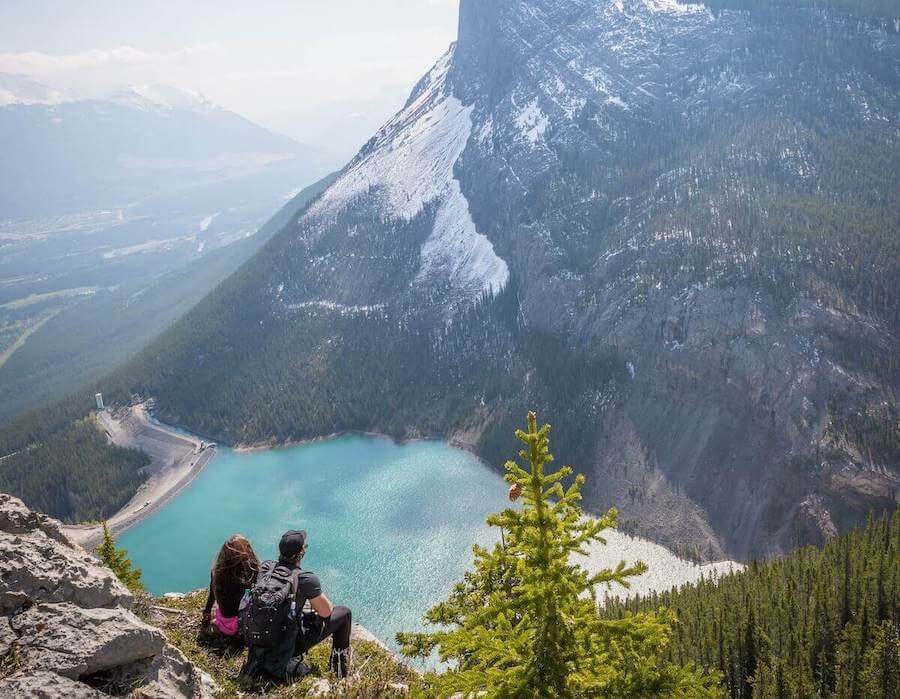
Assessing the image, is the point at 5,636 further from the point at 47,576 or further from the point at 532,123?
the point at 532,123

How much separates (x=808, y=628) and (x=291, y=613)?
44781 mm

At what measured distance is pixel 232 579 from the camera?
16.0 m

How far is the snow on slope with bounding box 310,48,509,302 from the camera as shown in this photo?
165 metres

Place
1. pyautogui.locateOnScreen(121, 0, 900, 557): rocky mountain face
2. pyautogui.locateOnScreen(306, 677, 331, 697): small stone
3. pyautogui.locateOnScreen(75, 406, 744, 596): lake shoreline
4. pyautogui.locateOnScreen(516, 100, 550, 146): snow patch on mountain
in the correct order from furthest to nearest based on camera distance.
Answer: pyautogui.locateOnScreen(516, 100, 550, 146): snow patch on mountain, pyautogui.locateOnScreen(121, 0, 900, 557): rocky mountain face, pyautogui.locateOnScreen(75, 406, 744, 596): lake shoreline, pyautogui.locateOnScreen(306, 677, 331, 697): small stone

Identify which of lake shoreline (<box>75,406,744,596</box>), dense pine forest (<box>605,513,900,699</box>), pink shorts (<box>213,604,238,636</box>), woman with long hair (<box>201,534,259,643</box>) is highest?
woman with long hair (<box>201,534,259,643</box>)

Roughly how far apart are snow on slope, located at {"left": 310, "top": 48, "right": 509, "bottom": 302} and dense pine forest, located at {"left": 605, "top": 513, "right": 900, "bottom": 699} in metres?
109

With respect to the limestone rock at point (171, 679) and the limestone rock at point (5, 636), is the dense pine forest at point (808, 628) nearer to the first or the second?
the limestone rock at point (171, 679)

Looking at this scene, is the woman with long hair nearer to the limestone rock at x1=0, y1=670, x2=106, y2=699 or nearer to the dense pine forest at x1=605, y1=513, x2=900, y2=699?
the limestone rock at x1=0, y1=670, x2=106, y2=699

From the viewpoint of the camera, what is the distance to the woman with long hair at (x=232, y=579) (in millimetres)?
15883

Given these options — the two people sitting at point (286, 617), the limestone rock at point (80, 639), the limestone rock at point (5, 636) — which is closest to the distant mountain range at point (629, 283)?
the two people sitting at point (286, 617)

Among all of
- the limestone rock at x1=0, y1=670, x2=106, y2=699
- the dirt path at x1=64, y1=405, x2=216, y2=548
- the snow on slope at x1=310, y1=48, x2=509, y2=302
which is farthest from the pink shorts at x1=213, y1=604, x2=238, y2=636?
the snow on slope at x1=310, y1=48, x2=509, y2=302

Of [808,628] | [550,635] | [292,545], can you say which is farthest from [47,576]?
[808,628]

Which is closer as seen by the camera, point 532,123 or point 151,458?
point 151,458

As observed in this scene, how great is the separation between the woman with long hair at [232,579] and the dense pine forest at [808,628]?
30308mm
